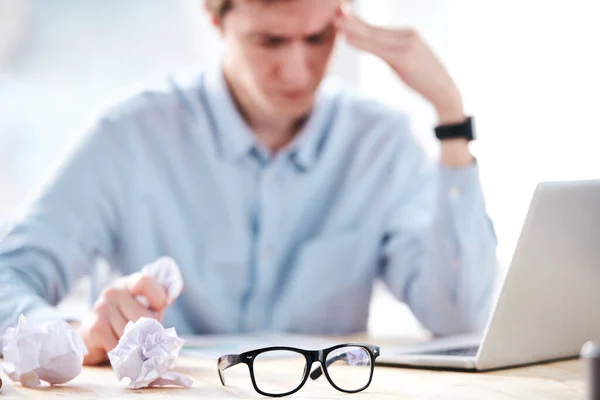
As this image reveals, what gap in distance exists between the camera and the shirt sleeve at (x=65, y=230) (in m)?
1.50

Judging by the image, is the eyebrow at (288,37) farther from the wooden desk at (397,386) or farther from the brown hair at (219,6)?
the wooden desk at (397,386)

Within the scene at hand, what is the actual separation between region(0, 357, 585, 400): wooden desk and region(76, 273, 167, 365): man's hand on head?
58mm

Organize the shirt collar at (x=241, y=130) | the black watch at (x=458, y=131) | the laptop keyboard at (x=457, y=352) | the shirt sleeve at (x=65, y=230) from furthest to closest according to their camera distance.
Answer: the shirt collar at (x=241, y=130) < the black watch at (x=458, y=131) < the shirt sleeve at (x=65, y=230) < the laptop keyboard at (x=457, y=352)

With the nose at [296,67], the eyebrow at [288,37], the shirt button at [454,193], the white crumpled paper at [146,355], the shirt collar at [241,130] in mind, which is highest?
the eyebrow at [288,37]

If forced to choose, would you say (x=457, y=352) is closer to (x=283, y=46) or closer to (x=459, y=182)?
(x=459, y=182)

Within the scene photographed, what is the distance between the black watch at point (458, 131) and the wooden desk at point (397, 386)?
629 mm

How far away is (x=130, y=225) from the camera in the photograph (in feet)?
6.18

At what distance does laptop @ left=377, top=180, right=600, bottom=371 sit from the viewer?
101cm

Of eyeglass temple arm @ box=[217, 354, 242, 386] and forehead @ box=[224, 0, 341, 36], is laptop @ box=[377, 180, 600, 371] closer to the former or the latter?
eyeglass temple arm @ box=[217, 354, 242, 386]

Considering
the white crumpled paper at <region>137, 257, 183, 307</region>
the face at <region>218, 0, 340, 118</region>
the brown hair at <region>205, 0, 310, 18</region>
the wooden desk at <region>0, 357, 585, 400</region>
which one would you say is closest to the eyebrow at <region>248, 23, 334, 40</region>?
the face at <region>218, 0, 340, 118</region>

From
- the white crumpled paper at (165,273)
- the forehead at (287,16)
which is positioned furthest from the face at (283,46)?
the white crumpled paper at (165,273)

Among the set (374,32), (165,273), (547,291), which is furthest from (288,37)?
(547,291)

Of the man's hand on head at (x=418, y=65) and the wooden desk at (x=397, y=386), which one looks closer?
the wooden desk at (x=397, y=386)

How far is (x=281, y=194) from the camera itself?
1918mm
